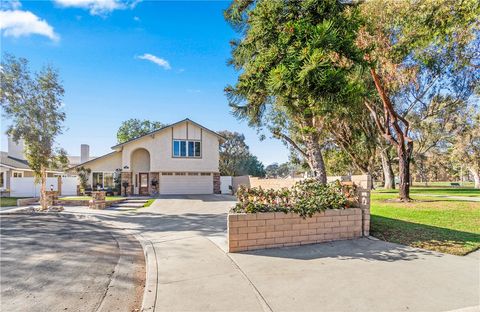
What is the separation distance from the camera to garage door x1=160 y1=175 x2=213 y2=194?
977 inches

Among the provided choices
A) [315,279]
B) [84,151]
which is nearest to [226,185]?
[84,151]

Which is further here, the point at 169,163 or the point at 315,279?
the point at 169,163

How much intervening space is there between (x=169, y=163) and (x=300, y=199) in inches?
764

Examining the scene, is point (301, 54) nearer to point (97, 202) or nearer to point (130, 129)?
point (97, 202)

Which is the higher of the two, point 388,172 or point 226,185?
point 388,172

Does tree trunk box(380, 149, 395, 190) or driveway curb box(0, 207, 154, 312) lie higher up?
tree trunk box(380, 149, 395, 190)

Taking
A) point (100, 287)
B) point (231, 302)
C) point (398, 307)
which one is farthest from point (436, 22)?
point (100, 287)

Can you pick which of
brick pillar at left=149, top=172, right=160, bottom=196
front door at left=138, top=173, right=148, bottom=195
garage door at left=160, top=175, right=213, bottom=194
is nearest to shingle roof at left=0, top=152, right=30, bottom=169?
front door at left=138, top=173, right=148, bottom=195

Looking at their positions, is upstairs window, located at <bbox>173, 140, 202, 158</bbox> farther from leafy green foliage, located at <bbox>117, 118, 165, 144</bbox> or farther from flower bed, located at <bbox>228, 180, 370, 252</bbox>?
leafy green foliage, located at <bbox>117, 118, 165, 144</bbox>

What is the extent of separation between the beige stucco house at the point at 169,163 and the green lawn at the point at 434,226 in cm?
1638

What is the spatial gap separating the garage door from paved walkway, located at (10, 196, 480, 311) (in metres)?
18.4

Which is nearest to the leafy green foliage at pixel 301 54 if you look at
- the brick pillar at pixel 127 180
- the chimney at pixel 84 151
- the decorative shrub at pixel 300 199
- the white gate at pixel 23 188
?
the decorative shrub at pixel 300 199

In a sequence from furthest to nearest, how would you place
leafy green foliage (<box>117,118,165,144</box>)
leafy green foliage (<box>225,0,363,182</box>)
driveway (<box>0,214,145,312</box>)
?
leafy green foliage (<box>117,118,165,144</box>), leafy green foliage (<box>225,0,363,182</box>), driveway (<box>0,214,145,312</box>)

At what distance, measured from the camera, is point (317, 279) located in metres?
4.38
